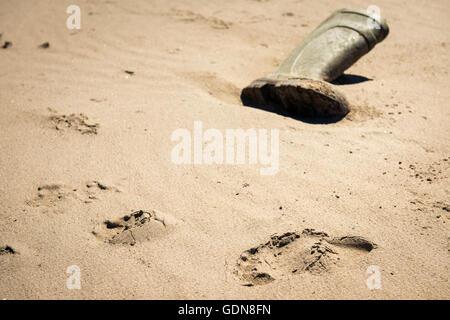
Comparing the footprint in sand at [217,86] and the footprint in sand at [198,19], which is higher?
the footprint in sand at [198,19]

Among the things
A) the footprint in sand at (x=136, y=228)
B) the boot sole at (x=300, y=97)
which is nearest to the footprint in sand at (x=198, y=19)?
the boot sole at (x=300, y=97)

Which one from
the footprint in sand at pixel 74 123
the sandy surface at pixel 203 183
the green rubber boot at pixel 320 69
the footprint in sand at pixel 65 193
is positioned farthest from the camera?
the green rubber boot at pixel 320 69

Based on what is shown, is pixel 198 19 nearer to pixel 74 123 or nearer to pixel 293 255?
pixel 74 123

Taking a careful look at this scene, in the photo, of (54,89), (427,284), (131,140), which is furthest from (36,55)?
(427,284)

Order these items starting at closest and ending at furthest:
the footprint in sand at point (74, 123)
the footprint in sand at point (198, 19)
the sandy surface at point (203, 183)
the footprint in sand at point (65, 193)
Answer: the sandy surface at point (203, 183) → the footprint in sand at point (65, 193) → the footprint in sand at point (74, 123) → the footprint in sand at point (198, 19)

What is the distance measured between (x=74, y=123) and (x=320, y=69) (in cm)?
215

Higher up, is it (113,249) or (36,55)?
(36,55)

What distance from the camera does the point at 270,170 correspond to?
98.1 inches

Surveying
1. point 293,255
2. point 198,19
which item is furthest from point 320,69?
point 198,19

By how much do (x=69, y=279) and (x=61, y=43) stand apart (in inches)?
141

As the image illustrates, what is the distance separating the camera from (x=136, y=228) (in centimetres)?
204

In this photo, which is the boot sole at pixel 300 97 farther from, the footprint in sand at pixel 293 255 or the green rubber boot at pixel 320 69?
the footprint in sand at pixel 293 255

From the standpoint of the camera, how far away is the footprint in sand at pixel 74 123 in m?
2.88
